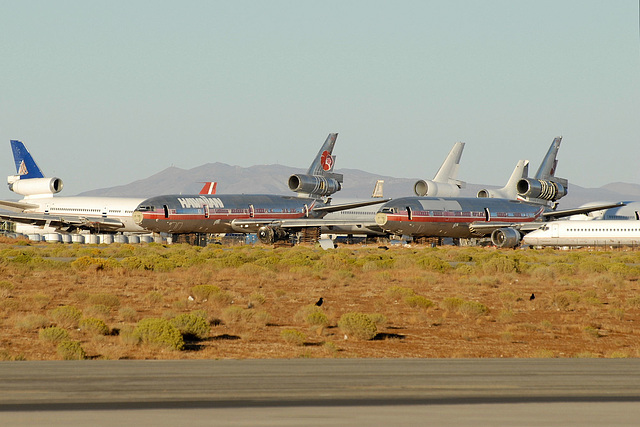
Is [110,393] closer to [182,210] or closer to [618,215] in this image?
[182,210]

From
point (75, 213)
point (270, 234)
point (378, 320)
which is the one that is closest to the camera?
point (378, 320)

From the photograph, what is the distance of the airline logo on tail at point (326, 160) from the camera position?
328 ft

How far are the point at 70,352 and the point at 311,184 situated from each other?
76.6m

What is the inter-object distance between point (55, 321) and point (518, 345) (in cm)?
1303

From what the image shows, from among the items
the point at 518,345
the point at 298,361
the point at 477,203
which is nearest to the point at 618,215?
the point at 477,203

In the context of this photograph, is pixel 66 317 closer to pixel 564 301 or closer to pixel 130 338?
pixel 130 338

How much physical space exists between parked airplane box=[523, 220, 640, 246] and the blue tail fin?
61.5m

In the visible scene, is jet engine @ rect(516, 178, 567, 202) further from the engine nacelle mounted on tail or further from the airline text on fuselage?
the engine nacelle mounted on tail

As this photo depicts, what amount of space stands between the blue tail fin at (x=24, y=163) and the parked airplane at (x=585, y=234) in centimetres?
6152

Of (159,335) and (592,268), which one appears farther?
(592,268)

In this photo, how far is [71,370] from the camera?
14.9 meters

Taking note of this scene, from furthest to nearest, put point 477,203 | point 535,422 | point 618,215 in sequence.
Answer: point 618,215 < point 477,203 < point 535,422

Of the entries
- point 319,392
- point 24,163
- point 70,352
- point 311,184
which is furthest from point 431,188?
point 319,392

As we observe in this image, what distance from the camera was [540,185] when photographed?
96.6m
